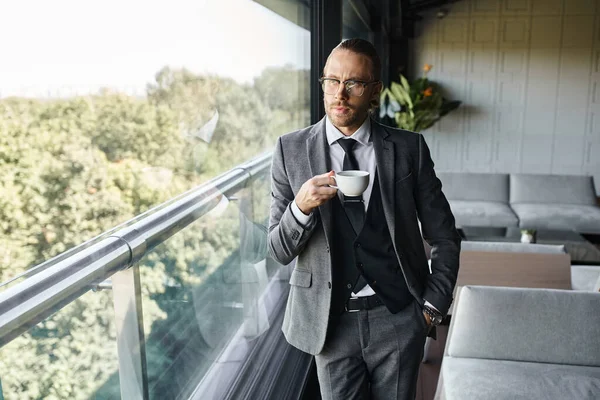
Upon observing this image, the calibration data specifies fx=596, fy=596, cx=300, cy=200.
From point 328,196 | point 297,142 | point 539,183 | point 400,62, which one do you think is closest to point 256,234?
point 297,142

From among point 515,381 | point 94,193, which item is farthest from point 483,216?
point 94,193

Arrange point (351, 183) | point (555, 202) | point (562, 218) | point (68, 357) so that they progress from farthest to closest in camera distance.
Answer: point (555, 202) < point (562, 218) < point (351, 183) < point (68, 357)

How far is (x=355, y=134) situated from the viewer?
143 cm

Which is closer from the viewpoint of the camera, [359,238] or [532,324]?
[359,238]

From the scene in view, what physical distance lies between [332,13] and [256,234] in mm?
1039

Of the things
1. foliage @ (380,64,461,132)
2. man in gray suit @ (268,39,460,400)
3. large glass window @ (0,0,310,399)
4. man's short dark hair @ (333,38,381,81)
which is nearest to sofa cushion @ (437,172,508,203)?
foliage @ (380,64,461,132)

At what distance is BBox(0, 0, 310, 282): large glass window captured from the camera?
0.79 meters

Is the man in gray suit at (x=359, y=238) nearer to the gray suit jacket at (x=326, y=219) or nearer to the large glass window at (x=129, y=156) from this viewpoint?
the gray suit jacket at (x=326, y=219)

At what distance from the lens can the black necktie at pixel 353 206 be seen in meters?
1.40

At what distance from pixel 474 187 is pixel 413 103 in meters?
1.47

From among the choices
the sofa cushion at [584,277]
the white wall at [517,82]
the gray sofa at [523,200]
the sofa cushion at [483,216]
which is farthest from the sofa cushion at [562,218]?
the white wall at [517,82]

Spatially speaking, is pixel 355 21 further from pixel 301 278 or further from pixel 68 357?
pixel 68 357

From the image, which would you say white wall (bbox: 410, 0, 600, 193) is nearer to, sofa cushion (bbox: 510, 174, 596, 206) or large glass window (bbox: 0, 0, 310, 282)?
sofa cushion (bbox: 510, 174, 596, 206)

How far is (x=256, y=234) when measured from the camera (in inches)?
90.4
